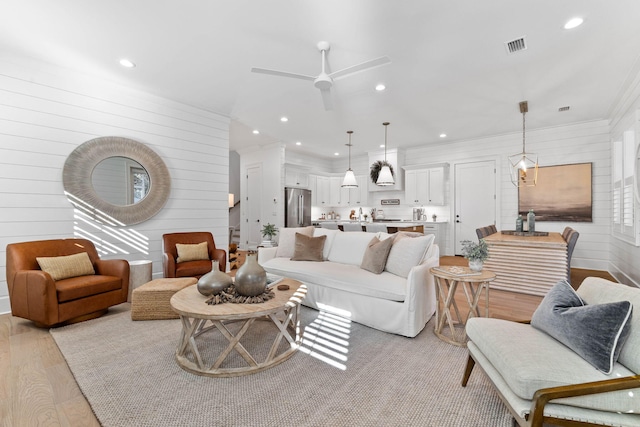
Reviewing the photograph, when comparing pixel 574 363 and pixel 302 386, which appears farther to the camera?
pixel 302 386

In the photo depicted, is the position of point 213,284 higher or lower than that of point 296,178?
lower

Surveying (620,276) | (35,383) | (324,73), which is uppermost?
(324,73)

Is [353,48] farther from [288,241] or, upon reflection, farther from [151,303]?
[151,303]

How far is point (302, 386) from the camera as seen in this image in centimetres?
189

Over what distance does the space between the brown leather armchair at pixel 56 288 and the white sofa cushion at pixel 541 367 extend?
Answer: 3437mm

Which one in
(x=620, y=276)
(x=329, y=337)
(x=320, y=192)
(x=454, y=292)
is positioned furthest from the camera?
(x=320, y=192)

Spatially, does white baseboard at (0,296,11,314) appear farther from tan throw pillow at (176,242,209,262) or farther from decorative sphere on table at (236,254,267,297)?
decorative sphere on table at (236,254,267,297)

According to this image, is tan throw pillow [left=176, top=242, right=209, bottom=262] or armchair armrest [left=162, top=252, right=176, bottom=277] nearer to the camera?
armchair armrest [left=162, top=252, right=176, bottom=277]

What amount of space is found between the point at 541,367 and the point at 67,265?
4.03 meters

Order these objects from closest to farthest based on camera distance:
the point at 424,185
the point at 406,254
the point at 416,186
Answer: the point at 406,254 → the point at 424,185 → the point at 416,186

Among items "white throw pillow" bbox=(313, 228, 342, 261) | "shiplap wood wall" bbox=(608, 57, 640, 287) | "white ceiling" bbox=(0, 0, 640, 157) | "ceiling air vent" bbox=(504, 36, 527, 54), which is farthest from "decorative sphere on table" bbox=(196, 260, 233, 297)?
"shiplap wood wall" bbox=(608, 57, 640, 287)

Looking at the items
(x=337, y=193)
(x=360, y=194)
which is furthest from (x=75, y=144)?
(x=360, y=194)

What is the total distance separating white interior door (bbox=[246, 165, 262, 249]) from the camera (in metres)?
7.89

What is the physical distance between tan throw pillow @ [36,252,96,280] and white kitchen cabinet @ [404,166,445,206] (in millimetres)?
6698
